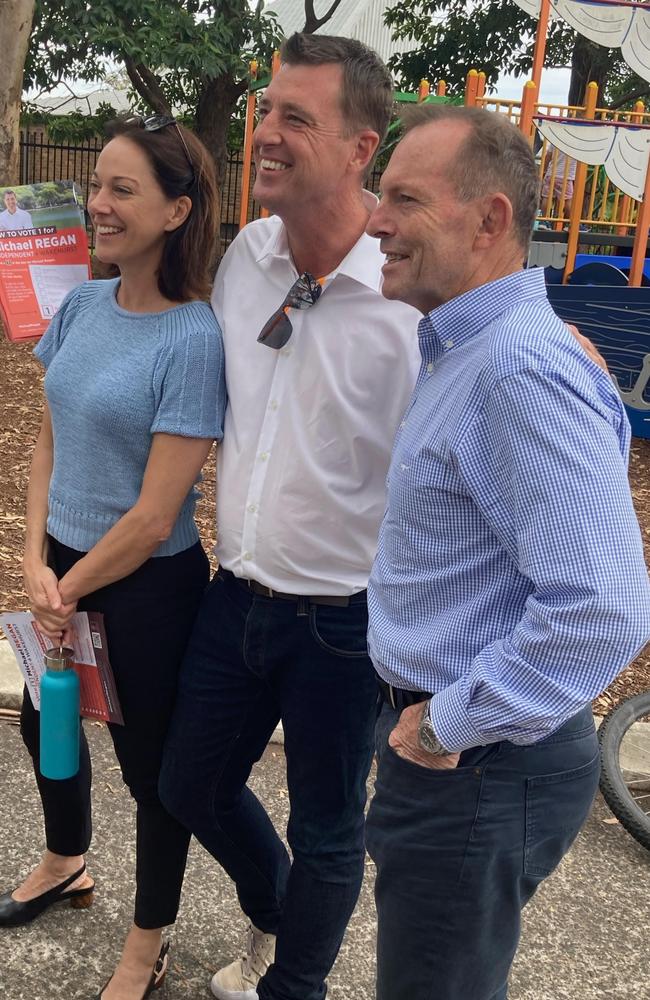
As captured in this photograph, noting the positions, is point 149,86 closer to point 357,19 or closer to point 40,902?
point 40,902

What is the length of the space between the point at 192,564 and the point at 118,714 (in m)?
0.39

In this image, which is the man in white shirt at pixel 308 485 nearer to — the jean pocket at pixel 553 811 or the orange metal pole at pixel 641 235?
the jean pocket at pixel 553 811

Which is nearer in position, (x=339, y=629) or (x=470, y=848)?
(x=470, y=848)

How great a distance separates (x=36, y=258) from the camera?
2.79m

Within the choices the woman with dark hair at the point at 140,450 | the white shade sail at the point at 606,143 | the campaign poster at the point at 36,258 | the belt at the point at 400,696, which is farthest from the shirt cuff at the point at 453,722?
the white shade sail at the point at 606,143

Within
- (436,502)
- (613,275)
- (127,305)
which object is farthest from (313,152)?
(613,275)

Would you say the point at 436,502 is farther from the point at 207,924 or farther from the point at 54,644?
the point at 207,924

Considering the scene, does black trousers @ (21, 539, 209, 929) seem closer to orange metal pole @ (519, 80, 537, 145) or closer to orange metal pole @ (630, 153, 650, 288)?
orange metal pole @ (519, 80, 537, 145)

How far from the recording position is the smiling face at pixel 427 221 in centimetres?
169

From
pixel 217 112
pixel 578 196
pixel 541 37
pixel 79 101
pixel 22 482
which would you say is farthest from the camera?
pixel 79 101

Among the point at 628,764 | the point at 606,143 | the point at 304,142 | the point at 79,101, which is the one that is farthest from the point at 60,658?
the point at 79,101

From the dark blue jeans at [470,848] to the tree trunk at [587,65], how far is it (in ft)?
57.3

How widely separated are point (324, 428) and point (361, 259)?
0.37 meters

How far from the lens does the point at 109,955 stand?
2.73 m
